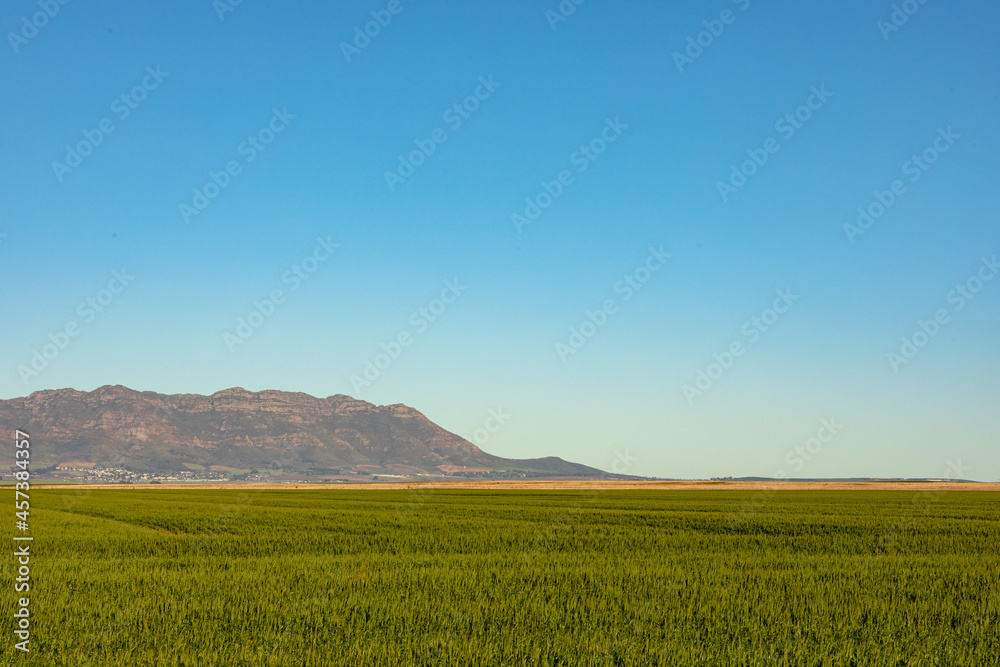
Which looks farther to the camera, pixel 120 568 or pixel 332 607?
pixel 120 568

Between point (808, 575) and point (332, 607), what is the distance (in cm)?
1059

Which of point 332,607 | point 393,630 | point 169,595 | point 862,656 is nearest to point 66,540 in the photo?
point 169,595

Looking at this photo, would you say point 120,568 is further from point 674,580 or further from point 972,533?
point 972,533

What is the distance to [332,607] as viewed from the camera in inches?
433

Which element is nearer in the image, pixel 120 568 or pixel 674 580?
pixel 674 580

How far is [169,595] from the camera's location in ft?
38.8

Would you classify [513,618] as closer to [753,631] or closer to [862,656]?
[753,631]

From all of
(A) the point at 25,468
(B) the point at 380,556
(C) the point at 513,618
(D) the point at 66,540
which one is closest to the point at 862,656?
(C) the point at 513,618

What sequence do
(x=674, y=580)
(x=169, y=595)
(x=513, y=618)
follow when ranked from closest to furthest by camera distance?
(x=513, y=618)
(x=169, y=595)
(x=674, y=580)

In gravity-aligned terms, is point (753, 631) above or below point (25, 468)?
below

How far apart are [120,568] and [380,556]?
642 centimetres

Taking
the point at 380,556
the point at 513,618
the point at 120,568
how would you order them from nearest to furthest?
the point at 513,618 < the point at 120,568 < the point at 380,556

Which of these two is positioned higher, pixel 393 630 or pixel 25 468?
pixel 25 468

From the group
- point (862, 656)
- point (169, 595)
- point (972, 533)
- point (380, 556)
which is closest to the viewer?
point (862, 656)
